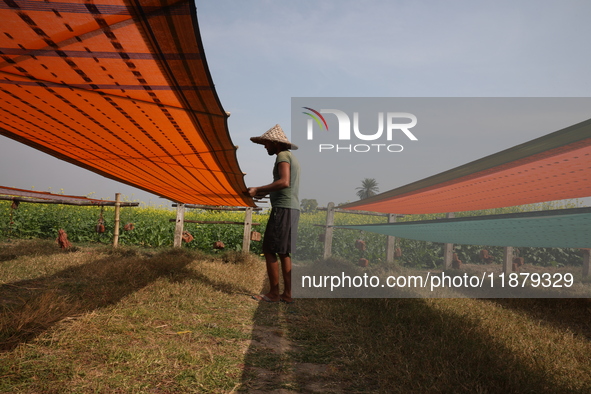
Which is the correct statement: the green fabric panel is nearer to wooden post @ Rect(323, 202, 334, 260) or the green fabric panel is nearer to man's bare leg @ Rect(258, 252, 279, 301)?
man's bare leg @ Rect(258, 252, 279, 301)

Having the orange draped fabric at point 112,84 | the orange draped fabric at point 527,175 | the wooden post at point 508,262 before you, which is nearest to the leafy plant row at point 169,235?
the wooden post at point 508,262

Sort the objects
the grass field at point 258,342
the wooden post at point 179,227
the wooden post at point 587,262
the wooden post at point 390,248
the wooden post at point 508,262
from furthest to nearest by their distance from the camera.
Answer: the wooden post at point 587,262, the wooden post at point 390,248, the wooden post at point 508,262, the wooden post at point 179,227, the grass field at point 258,342

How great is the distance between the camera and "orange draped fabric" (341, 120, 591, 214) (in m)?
2.29

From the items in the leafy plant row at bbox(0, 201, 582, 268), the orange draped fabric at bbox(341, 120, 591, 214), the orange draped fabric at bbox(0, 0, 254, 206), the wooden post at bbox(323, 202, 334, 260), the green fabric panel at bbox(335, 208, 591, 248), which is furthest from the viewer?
the leafy plant row at bbox(0, 201, 582, 268)

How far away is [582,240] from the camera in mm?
3178

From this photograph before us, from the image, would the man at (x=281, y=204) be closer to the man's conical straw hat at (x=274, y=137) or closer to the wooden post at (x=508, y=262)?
the man's conical straw hat at (x=274, y=137)

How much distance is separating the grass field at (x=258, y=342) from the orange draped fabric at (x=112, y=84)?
4.52 feet

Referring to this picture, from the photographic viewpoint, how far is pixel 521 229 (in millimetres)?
3207

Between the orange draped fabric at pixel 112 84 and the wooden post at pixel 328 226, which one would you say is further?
the wooden post at pixel 328 226

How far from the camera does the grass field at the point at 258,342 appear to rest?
187 centimetres

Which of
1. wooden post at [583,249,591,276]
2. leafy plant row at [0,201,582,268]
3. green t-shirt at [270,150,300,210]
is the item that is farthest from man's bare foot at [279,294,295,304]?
wooden post at [583,249,591,276]

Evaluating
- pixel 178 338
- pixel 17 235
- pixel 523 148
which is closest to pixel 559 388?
pixel 523 148

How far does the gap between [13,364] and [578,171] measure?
4.01m

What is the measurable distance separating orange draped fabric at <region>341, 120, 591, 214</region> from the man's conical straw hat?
1553mm
